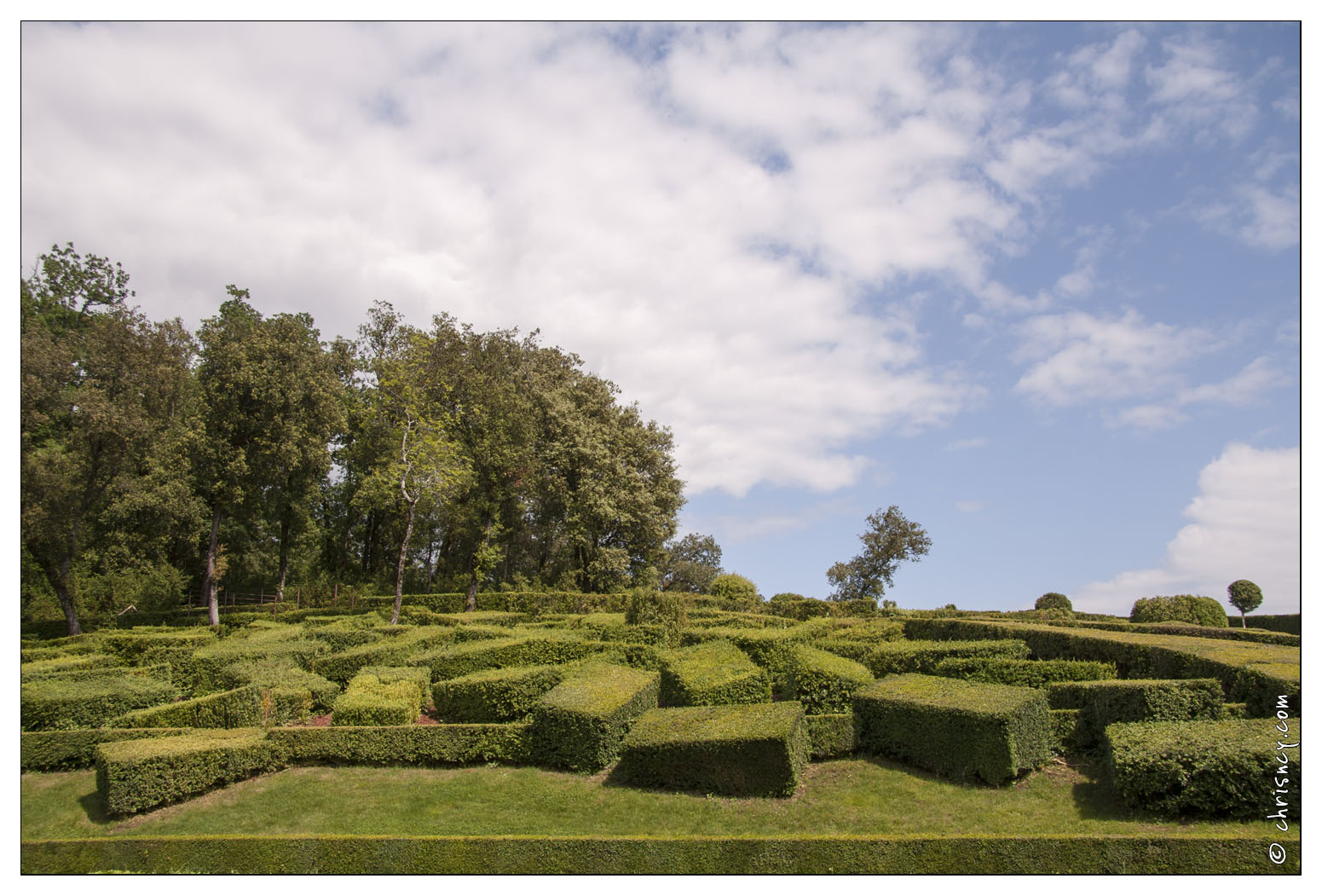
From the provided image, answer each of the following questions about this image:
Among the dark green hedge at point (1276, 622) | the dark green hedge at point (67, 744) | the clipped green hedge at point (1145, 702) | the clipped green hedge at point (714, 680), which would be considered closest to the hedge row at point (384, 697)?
the dark green hedge at point (67, 744)

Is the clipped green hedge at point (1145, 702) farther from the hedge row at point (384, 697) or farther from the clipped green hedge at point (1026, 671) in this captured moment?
the hedge row at point (384, 697)

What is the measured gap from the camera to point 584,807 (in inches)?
469

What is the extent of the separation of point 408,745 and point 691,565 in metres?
44.2

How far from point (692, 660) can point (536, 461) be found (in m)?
28.4

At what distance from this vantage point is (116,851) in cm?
1064

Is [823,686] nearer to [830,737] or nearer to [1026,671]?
[830,737]

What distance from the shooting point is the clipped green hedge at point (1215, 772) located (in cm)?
930

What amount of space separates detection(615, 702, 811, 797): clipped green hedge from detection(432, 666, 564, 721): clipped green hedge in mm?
3291

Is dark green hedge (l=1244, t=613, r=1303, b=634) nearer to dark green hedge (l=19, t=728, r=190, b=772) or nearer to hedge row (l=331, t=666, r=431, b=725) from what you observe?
hedge row (l=331, t=666, r=431, b=725)

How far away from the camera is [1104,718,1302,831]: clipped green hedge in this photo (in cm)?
930

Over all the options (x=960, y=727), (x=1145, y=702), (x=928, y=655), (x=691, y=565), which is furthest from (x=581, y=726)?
(x=691, y=565)

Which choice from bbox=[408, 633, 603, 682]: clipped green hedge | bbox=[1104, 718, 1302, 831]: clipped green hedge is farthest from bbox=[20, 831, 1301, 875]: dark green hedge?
bbox=[408, 633, 603, 682]: clipped green hedge

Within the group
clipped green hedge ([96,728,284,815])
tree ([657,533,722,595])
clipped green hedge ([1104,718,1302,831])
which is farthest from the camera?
tree ([657,533,722,595])

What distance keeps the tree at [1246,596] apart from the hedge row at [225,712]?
38463 mm
